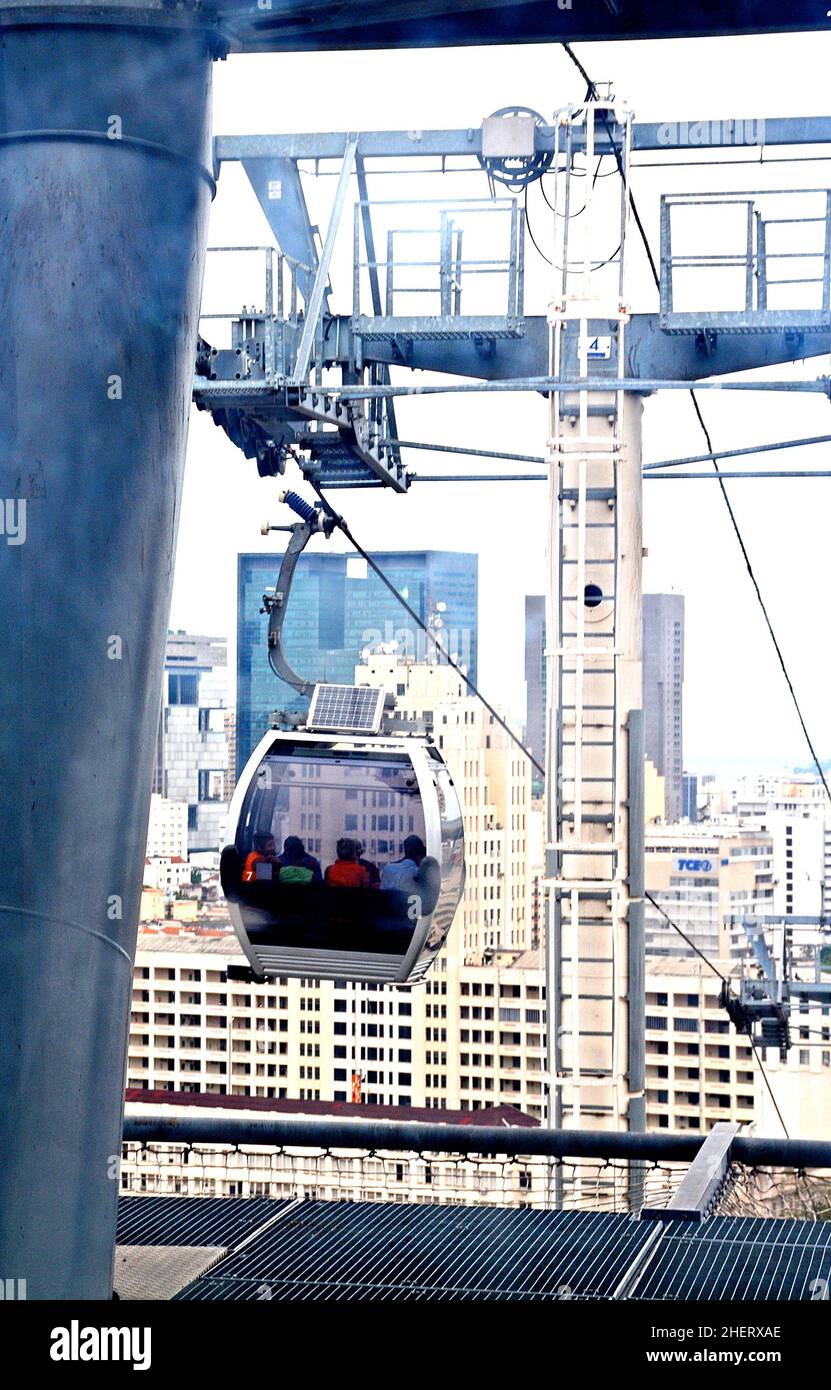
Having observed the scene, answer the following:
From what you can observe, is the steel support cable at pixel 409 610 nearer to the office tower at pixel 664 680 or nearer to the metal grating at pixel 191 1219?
the office tower at pixel 664 680

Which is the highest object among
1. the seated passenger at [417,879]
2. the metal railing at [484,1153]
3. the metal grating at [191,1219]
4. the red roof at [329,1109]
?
the seated passenger at [417,879]

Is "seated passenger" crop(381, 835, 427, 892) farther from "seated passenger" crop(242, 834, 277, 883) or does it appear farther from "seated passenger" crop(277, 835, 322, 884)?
"seated passenger" crop(242, 834, 277, 883)

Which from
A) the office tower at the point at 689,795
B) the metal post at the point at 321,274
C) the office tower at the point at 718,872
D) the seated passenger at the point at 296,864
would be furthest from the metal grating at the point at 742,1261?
the office tower at the point at 718,872

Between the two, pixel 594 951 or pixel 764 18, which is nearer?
pixel 764 18

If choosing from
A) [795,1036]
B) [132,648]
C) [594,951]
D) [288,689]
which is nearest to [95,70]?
[132,648]

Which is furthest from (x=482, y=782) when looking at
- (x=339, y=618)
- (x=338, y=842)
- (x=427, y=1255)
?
(x=427, y=1255)

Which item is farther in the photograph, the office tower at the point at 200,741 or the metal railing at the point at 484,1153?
the metal railing at the point at 484,1153

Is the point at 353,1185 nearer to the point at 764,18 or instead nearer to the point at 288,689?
the point at 288,689

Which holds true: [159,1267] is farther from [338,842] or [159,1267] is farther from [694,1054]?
[694,1054]
